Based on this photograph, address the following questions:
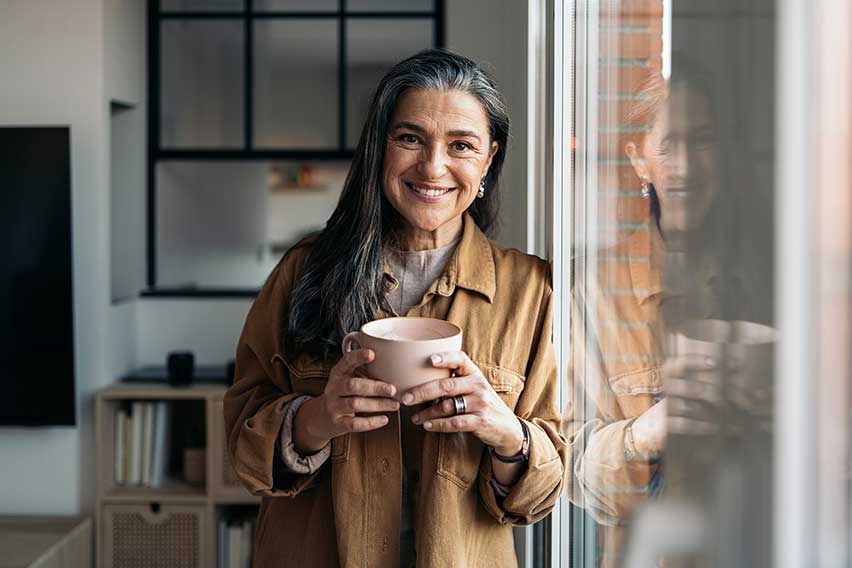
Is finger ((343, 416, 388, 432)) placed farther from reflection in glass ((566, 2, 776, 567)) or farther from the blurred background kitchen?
reflection in glass ((566, 2, 776, 567))

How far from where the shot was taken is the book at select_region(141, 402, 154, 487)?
3.44 metres

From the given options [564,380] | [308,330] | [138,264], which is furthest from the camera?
[138,264]

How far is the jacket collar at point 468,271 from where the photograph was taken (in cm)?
145

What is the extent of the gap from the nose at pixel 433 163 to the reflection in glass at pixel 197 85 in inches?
107

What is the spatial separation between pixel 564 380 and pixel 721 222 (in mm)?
1210

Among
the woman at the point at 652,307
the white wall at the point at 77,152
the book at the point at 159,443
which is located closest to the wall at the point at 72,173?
the white wall at the point at 77,152

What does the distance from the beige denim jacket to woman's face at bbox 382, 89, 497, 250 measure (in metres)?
0.11

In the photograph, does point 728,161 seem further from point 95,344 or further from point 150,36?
point 150,36

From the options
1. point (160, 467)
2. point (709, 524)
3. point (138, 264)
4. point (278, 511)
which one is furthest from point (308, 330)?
point (138, 264)

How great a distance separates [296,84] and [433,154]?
265cm

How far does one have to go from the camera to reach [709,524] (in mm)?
539

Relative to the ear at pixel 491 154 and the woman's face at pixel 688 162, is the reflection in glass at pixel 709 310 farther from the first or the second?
the ear at pixel 491 154

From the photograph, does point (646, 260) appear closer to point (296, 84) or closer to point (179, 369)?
point (179, 369)

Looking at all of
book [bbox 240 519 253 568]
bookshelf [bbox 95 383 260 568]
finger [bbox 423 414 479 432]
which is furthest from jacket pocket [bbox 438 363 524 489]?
book [bbox 240 519 253 568]
